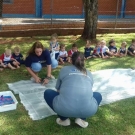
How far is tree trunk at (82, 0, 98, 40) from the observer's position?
8609 mm

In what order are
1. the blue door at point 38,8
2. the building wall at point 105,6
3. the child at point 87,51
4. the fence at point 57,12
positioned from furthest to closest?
the building wall at point 105,6, the blue door at point 38,8, the fence at point 57,12, the child at point 87,51

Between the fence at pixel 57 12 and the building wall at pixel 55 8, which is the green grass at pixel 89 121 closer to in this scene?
the fence at pixel 57 12

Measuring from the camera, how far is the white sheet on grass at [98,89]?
3863mm

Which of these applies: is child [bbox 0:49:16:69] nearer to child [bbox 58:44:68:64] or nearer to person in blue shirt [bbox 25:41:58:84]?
person in blue shirt [bbox 25:41:58:84]

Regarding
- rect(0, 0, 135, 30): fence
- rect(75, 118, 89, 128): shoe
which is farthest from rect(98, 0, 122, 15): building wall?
rect(75, 118, 89, 128): shoe

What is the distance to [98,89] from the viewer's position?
473 centimetres

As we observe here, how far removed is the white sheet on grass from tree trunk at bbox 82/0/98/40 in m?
3.43

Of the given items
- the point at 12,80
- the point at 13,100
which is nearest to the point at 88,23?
the point at 12,80

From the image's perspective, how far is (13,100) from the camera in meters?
3.91

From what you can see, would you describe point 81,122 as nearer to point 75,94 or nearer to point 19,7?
point 75,94

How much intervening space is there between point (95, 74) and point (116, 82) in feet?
1.88

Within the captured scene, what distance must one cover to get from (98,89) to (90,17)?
4.60 metres

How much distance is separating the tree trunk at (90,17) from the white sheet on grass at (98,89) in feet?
11.3

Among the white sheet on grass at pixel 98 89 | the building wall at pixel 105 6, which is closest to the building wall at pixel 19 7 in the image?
the building wall at pixel 105 6
